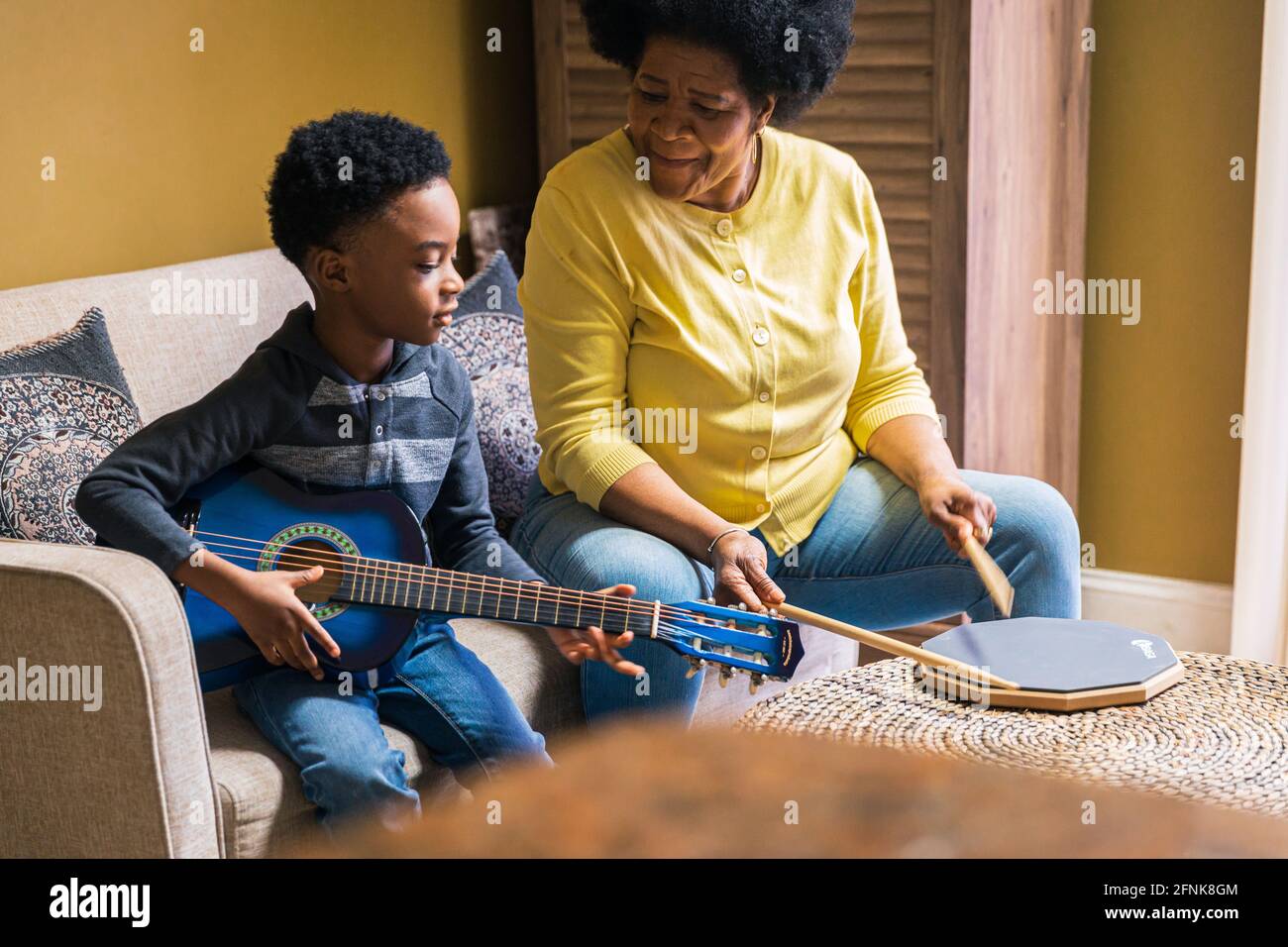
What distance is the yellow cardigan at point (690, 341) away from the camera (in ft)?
5.25

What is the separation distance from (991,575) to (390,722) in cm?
67

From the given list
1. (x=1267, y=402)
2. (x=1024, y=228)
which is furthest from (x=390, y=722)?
(x=1267, y=402)

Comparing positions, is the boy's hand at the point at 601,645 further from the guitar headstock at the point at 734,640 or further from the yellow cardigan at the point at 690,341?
the yellow cardigan at the point at 690,341

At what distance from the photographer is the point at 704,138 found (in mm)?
1557

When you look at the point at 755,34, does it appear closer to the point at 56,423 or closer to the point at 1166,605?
the point at 56,423

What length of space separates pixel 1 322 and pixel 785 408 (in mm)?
963

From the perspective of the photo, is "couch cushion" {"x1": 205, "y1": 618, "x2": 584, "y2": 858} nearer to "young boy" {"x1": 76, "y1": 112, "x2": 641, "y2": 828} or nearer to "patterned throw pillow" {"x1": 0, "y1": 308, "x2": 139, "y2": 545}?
"young boy" {"x1": 76, "y1": 112, "x2": 641, "y2": 828}

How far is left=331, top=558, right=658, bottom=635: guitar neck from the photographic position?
131 centimetres

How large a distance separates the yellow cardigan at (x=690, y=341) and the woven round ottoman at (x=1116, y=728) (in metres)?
0.37

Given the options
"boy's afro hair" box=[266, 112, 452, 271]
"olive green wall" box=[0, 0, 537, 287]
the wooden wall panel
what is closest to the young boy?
"boy's afro hair" box=[266, 112, 452, 271]


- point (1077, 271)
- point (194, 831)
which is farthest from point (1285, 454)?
point (194, 831)

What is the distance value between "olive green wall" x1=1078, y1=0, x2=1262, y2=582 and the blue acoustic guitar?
153 centimetres

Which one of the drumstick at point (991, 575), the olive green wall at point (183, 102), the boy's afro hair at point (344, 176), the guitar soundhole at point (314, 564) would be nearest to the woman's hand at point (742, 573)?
the drumstick at point (991, 575)
